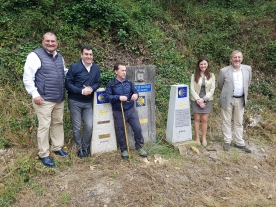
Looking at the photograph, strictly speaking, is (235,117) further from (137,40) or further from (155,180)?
(137,40)

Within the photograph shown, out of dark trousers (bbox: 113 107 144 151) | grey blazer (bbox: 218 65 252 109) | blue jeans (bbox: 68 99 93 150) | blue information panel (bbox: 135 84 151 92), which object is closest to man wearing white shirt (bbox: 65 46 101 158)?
blue jeans (bbox: 68 99 93 150)

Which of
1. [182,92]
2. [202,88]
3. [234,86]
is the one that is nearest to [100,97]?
[182,92]

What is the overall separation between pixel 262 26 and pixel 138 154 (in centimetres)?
728

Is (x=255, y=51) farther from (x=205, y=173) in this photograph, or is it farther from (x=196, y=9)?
(x=205, y=173)

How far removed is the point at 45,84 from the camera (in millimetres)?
3734

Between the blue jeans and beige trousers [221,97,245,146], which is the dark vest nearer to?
the blue jeans

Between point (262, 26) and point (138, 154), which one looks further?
point (262, 26)

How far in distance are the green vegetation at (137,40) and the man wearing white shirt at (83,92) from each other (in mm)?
553

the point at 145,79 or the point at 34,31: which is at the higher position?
the point at 34,31

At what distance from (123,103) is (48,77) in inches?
51.9

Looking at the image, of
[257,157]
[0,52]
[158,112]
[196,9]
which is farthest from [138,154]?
[196,9]

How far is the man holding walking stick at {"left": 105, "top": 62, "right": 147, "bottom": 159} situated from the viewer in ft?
13.7

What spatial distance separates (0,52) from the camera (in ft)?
18.5

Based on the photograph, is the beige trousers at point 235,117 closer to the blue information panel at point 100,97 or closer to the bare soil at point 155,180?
the bare soil at point 155,180
